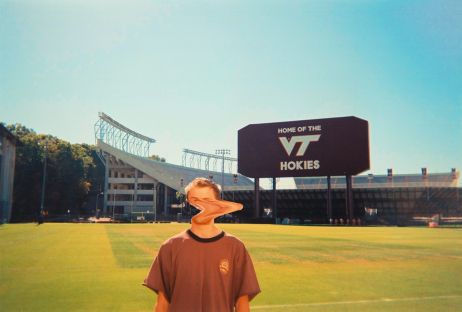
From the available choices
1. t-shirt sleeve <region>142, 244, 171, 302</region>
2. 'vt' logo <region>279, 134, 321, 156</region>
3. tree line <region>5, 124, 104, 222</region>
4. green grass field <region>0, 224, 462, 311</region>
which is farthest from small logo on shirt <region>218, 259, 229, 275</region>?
tree line <region>5, 124, 104, 222</region>

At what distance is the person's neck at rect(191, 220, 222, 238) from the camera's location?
283cm

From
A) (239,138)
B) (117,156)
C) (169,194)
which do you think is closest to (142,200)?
(169,194)

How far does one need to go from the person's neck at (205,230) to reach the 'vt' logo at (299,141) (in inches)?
1969

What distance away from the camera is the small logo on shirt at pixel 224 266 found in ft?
9.25

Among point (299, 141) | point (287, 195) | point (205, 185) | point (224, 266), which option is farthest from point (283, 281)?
point (287, 195)

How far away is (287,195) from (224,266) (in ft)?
231

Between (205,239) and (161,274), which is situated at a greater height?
(205,239)

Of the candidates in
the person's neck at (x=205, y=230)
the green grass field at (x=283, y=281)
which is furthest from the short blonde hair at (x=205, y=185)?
the green grass field at (x=283, y=281)

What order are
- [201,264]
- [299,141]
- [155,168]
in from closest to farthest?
[201,264] → [299,141] → [155,168]

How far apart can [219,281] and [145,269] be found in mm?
9596

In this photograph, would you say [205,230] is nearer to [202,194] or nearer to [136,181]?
[202,194]

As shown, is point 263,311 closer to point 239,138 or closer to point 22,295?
point 22,295

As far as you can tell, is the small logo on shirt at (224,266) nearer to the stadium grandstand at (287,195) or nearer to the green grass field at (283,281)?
the green grass field at (283,281)

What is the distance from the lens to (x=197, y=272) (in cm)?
280
